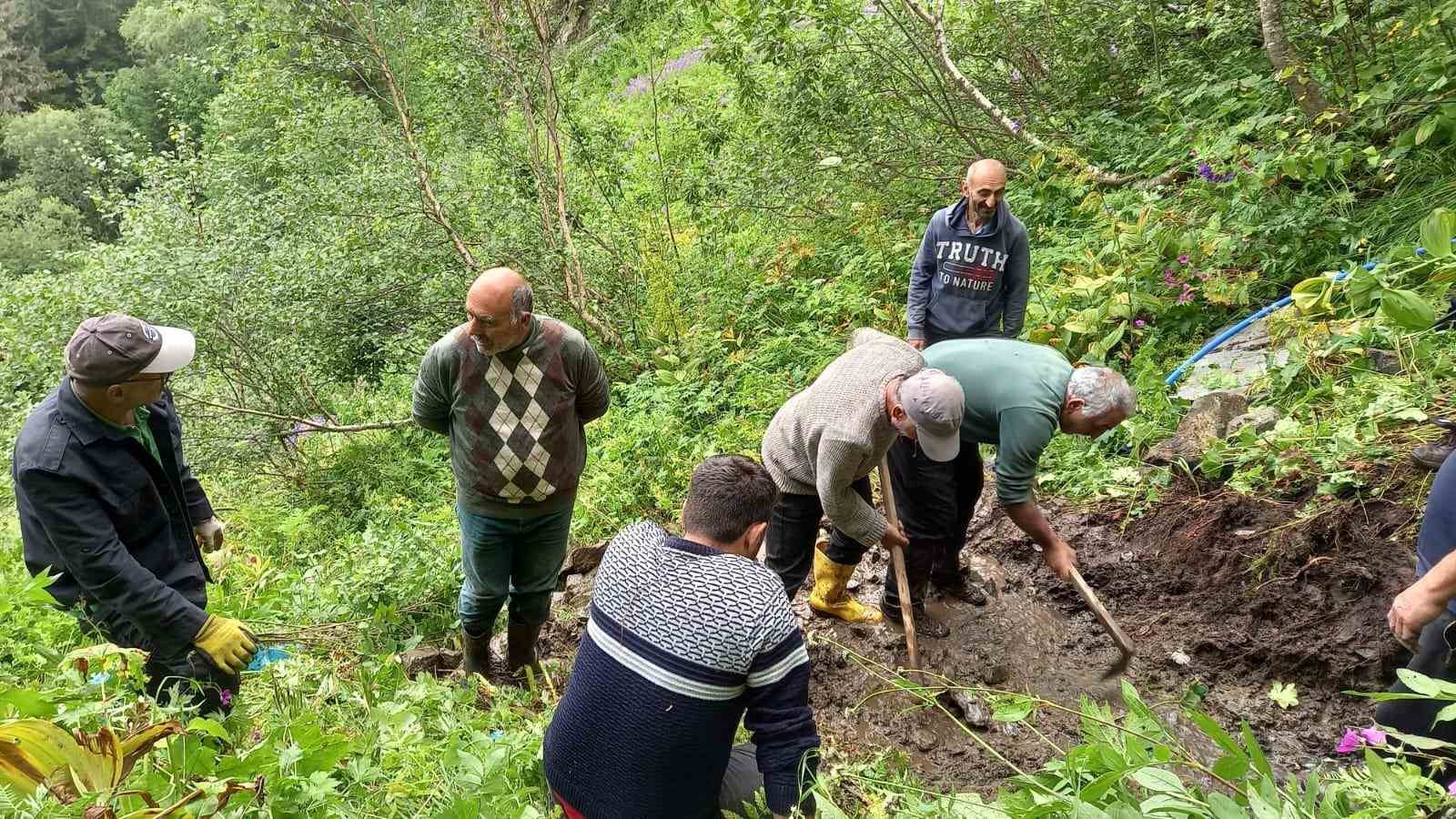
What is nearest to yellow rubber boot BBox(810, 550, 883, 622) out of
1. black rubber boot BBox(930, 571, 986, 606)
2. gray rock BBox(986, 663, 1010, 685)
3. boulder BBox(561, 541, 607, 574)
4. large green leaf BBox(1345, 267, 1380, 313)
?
black rubber boot BBox(930, 571, 986, 606)

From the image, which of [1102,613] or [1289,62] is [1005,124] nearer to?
[1289,62]

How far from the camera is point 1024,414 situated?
3.05 m

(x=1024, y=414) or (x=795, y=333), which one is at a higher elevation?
(x=1024, y=414)

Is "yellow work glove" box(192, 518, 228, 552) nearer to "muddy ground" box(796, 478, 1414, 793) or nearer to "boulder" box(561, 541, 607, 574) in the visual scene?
"boulder" box(561, 541, 607, 574)

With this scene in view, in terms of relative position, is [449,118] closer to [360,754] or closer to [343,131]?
[343,131]

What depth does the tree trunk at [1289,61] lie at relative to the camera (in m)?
5.21

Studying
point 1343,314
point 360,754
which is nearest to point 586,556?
point 360,754

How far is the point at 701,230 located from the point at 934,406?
6.09 m

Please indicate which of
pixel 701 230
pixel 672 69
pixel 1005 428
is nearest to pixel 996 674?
pixel 1005 428

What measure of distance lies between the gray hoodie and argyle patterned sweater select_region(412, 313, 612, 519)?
6.99 ft

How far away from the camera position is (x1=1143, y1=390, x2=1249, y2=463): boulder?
4398mm

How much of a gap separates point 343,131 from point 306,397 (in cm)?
246

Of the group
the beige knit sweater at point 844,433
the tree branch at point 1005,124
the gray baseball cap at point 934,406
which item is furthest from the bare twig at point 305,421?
the gray baseball cap at point 934,406

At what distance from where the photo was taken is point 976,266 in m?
4.53
